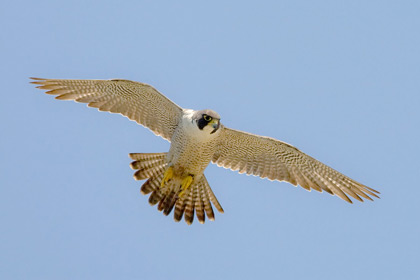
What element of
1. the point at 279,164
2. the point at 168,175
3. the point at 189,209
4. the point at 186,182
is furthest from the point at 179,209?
the point at 279,164

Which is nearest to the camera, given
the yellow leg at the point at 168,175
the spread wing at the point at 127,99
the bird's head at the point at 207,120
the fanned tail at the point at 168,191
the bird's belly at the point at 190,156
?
the bird's head at the point at 207,120

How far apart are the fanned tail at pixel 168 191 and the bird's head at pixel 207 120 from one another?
1.38 m

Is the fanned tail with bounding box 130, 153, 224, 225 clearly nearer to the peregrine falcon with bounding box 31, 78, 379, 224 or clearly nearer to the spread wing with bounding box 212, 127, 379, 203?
the peregrine falcon with bounding box 31, 78, 379, 224

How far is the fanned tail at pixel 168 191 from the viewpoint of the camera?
44.5 ft

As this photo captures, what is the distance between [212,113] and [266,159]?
1.95 meters

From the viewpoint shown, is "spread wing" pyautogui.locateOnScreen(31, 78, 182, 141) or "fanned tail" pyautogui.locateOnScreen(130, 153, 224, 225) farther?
"fanned tail" pyautogui.locateOnScreen(130, 153, 224, 225)

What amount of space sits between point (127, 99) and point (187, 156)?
1481 millimetres

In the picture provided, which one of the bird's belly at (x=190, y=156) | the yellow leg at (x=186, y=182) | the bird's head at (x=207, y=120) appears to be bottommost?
the yellow leg at (x=186, y=182)

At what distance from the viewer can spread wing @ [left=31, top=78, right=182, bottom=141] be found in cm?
1302

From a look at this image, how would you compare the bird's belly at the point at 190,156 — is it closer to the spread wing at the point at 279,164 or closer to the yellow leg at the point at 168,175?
the yellow leg at the point at 168,175

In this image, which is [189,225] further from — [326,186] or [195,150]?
[326,186]

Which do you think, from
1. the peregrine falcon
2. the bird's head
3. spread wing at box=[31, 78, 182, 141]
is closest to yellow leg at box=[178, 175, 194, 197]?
the peregrine falcon

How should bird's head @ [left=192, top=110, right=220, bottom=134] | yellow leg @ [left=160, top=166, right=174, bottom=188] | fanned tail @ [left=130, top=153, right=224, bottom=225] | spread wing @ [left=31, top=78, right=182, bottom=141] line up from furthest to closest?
fanned tail @ [left=130, top=153, right=224, bottom=225]
yellow leg @ [left=160, top=166, right=174, bottom=188]
spread wing @ [left=31, top=78, right=182, bottom=141]
bird's head @ [left=192, top=110, right=220, bottom=134]

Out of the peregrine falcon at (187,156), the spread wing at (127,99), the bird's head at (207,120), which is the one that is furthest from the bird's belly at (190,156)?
the spread wing at (127,99)
